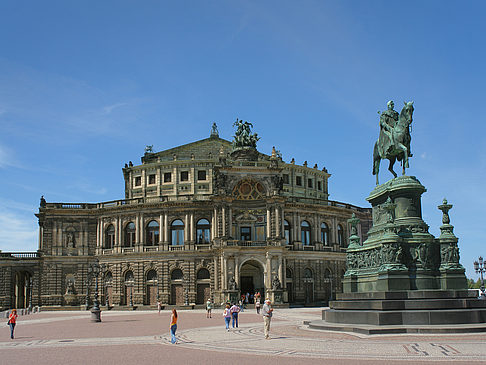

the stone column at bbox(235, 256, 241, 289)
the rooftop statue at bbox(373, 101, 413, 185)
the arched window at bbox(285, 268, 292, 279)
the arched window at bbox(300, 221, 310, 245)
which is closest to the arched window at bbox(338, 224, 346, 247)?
the arched window at bbox(300, 221, 310, 245)

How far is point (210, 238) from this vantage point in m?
69.2

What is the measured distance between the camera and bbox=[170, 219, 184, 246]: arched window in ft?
229

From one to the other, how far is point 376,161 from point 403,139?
7.03 feet

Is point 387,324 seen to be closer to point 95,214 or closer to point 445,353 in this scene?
point 445,353

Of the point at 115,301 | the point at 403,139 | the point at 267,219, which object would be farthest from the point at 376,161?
the point at 115,301

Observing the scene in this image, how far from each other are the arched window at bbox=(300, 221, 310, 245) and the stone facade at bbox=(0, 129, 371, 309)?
0.44 ft

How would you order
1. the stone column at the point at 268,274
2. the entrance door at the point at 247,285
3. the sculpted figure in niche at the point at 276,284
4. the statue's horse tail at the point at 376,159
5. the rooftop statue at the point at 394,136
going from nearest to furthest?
the rooftop statue at the point at 394,136 → the statue's horse tail at the point at 376,159 → the sculpted figure in niche at the point at 276,284 → the stone column at the point at 268,274 → the entrance door at the point at 247,285

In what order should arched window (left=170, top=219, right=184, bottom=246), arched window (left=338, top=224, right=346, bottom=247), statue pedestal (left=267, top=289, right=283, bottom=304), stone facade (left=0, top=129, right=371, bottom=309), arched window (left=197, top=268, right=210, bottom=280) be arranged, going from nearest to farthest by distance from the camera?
statue pedestal (left=267, top=289, right=283, bottom=304) → stone facade (left=0, top=129, right=371, bottom=309) → arched window (left=197, top=268, right=210, bottom=280) → arched window (left=170, top=219, right=184, bottom=246) → arched window (left=338, top=224, right=346, bottom=247)

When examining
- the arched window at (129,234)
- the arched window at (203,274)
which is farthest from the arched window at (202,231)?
the arched window at (129,234)

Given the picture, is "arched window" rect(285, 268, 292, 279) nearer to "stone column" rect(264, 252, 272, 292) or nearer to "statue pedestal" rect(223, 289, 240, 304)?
"stone column" rect(264, 252, 272, 292)

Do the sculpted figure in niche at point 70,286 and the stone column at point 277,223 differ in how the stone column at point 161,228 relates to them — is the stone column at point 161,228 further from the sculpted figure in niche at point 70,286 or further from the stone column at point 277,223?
the stone column at point 277,223

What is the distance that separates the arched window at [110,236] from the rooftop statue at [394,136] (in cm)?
5233

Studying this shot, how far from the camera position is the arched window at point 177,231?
229 feet

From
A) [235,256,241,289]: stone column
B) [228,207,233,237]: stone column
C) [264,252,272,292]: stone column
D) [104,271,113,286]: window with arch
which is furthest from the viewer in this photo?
[104,271,113,286]: window with arch
